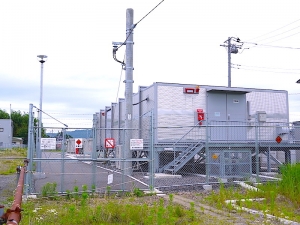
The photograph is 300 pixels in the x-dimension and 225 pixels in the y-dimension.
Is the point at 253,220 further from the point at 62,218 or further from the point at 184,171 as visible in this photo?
the point at 184,171

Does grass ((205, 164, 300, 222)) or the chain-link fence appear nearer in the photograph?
grass ((205, 164, 300, 222))

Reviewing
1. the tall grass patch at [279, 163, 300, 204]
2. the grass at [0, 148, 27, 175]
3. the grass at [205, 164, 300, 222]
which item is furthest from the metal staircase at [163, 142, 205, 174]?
the grass at [0, 148, 27, 175]

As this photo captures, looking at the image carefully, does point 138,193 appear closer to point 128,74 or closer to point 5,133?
point 128,74

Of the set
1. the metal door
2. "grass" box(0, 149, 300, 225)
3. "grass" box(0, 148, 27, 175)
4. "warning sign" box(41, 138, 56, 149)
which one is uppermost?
the metal door

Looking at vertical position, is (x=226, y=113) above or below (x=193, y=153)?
above

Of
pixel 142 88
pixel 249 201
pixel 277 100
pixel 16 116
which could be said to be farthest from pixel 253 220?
pixel 16 116

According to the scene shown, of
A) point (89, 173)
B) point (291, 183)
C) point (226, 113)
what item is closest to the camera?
point (291, 183)

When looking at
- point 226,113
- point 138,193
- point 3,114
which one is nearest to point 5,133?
point 3,114

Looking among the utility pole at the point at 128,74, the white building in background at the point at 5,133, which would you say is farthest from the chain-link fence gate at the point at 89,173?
the white building in background at the point at 5,133

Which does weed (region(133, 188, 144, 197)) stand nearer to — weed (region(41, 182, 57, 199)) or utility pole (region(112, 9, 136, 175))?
weed (region(41, 182, 57, 199))

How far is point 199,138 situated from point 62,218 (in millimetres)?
11637

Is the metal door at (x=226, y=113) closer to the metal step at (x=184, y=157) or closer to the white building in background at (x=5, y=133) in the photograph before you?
the metal step at (x=184, y=157)

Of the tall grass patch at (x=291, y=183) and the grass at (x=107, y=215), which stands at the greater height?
the tall grass patch at (x=291, y=183)

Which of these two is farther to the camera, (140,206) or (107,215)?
(140,206)
